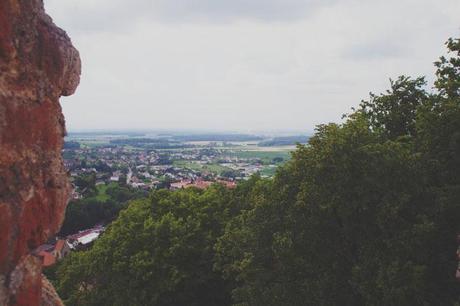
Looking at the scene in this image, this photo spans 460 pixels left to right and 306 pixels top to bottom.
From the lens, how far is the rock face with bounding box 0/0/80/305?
698cm

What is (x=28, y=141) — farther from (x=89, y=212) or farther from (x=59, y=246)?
(x=89, y=212)

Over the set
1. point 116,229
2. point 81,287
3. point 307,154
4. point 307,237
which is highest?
point 307,154

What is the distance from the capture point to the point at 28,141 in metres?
7.44

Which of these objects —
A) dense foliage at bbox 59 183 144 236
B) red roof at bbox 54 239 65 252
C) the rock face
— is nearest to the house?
red roof at bbox 54 239 65 252

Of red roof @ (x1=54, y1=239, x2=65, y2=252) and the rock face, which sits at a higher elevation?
the rock face

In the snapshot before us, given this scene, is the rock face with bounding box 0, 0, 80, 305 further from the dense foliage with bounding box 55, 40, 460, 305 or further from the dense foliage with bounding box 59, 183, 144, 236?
the dense foliage with bounding box 59, 183, 144, 236

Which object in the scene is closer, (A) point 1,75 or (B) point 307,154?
(A) point 1,75

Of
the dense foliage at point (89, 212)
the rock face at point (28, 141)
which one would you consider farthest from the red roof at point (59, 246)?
the rock face at point (28, 141)

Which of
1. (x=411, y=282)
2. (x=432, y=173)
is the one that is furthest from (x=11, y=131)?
(x=432, y=173)

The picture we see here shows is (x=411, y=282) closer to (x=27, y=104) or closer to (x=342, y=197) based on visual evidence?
(x=342, y=197)

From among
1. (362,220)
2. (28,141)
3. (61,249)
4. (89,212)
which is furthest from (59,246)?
(28,141)

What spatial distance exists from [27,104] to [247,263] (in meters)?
15.6

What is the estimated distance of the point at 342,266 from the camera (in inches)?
755

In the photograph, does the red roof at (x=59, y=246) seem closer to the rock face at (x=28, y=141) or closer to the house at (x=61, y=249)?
the house at (x=61, y=249)
